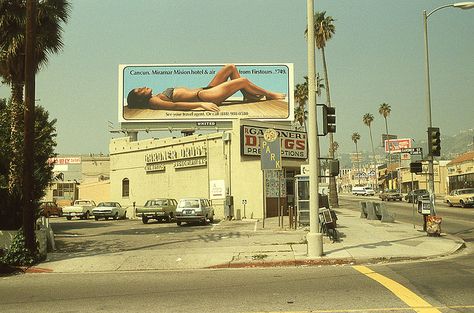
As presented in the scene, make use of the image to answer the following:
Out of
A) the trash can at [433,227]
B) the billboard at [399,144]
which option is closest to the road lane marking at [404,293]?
the trash can at [433,227]

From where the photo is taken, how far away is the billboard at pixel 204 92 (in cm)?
4216

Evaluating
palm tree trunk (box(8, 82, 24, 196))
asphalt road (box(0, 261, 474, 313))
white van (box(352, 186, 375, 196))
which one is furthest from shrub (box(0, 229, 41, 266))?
white van (box(352, 186, 375, 196))

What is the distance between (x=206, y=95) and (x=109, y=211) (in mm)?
13301

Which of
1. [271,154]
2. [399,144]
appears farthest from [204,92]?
[399,144]

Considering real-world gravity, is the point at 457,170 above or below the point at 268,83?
below

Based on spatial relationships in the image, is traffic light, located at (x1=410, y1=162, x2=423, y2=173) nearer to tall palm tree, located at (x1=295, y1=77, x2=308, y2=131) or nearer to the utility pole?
the utility pole

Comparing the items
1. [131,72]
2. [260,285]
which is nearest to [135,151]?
[131,72]

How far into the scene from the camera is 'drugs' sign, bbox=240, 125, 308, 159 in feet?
101

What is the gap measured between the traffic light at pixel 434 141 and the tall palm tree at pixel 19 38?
15.6 meters

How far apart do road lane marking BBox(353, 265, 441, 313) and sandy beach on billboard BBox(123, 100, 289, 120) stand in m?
31.7

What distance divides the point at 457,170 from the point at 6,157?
64565mm

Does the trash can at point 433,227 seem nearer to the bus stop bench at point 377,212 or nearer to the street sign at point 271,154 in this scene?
the street sign at point 271,154

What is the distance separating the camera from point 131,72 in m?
43.1

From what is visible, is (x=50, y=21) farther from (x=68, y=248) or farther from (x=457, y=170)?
(x=457, y=170)
